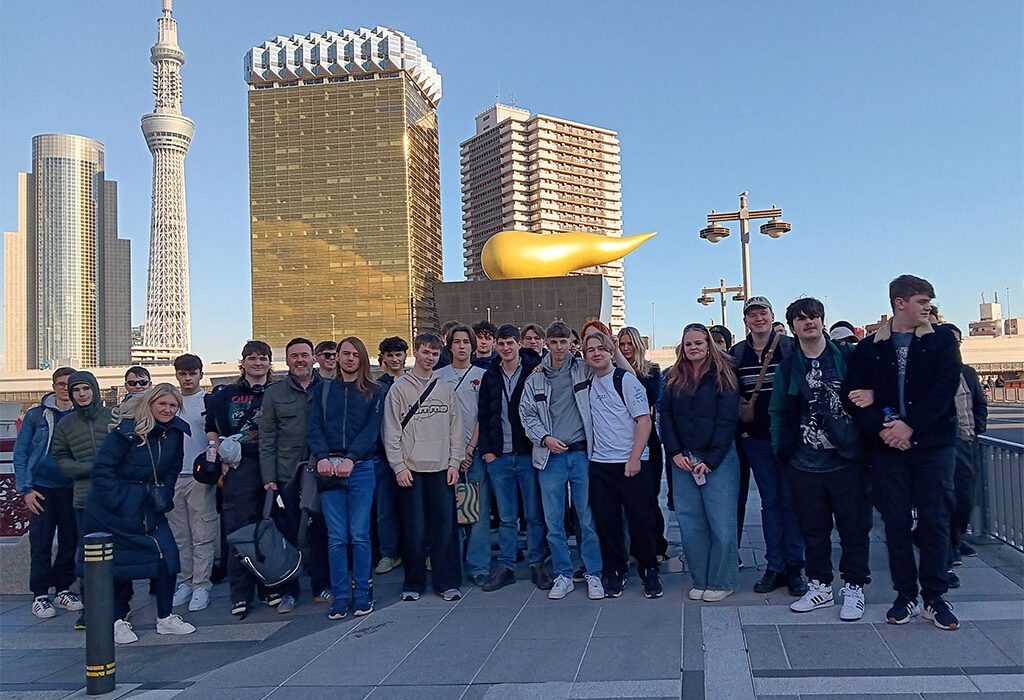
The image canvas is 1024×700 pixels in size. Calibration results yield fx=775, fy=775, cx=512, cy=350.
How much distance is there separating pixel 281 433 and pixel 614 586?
105 inches

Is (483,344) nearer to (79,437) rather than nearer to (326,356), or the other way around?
(326,356)

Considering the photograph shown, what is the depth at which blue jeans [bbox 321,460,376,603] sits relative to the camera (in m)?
5.48

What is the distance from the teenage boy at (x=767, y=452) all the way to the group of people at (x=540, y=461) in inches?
0.6

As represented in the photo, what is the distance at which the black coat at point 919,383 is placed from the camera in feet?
14.2

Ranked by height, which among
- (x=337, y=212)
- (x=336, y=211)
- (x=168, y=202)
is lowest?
(x=337, y=212)

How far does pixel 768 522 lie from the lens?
17.9 ft

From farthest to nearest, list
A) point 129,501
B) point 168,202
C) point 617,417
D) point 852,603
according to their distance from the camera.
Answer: point 168,202 → point 617,417 → point 129,501 → point 852,603

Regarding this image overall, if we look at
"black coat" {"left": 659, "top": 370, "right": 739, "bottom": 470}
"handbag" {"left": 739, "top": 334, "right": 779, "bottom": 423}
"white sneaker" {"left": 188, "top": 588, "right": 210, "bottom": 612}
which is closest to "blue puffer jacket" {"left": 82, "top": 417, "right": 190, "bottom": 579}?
"white sneaker" {"left": 188, "top": 588, "right": 210, "bottom": 612}

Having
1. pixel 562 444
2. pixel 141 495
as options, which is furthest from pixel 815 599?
pixel 141 495

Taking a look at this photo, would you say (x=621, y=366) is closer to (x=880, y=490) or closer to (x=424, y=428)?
(x=424, y=428)

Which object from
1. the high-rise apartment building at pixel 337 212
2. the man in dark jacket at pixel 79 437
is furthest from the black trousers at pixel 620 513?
the high-rise apartment building at pixel 337 212

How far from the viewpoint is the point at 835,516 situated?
486cm

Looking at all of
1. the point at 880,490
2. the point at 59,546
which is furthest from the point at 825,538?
the point at 59,546

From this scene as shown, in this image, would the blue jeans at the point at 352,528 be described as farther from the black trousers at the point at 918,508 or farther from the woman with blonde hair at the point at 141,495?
the black trousers at the point at 918,508
